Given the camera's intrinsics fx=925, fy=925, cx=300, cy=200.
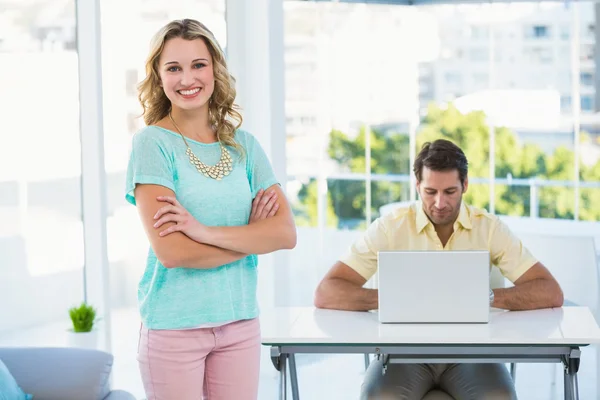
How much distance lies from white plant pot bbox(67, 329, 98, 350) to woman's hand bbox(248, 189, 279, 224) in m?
1.77

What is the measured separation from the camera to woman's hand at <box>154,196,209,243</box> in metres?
2.16

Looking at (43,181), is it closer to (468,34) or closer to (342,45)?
(342,45)

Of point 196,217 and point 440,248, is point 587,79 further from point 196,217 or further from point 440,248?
point 196,217

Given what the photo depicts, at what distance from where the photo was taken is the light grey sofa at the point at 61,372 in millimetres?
2930

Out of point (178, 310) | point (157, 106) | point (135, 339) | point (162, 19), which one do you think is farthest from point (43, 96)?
point (178, 310)

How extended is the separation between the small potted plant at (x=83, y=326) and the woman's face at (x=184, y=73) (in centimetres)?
189

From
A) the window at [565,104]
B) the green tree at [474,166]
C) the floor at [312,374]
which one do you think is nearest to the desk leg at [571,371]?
the floor at [312,374]

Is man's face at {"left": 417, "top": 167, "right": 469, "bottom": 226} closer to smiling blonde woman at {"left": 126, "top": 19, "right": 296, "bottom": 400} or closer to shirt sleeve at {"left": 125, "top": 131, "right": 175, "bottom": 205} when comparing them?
smiling blonde woman at {"left": 126, "top": 19, "right": 296, "bottom": 400}

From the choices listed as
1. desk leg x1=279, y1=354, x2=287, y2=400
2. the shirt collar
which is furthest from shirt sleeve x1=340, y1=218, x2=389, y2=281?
desk leg x1=279, y1=354, x2=287, y2=400

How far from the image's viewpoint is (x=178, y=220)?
2.17m

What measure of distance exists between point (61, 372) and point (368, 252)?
1158 mm

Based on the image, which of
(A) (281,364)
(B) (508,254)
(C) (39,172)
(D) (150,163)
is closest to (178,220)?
→ (D) (150,163)

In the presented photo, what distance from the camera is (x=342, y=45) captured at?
926 cm

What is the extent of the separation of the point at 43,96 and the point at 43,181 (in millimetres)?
368
